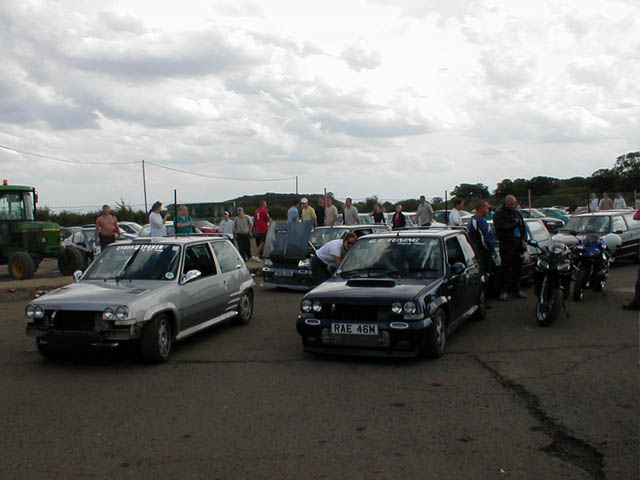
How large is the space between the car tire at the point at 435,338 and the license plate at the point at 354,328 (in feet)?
1.92

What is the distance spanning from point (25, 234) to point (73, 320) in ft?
39.0

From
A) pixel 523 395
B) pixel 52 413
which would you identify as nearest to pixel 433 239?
pixel 523 395

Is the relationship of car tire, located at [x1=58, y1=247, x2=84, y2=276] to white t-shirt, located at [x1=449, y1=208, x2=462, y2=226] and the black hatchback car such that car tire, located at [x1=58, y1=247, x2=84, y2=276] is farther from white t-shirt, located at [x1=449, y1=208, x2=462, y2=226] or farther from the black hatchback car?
the black hatchback car

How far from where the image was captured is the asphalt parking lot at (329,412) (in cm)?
413

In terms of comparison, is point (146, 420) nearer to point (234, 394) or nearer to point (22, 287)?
point (234, 394)

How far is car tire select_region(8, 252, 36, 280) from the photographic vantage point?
16219 mm

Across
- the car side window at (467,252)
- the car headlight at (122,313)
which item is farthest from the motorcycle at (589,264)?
the car headlight at (122,313)

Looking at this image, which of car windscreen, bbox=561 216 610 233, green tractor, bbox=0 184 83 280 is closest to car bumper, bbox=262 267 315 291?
green tractor, bbox=0 184 83 280

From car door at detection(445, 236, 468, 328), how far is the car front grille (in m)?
4.26

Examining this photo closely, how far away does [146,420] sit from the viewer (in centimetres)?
514

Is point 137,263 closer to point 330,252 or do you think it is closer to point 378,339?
point 330,252

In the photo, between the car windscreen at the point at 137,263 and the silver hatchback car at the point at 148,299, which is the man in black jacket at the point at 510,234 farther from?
the car windscreen at the point at 137,263

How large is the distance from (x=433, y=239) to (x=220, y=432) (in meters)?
4.37

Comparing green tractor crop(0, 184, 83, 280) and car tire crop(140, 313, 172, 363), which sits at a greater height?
green tractor crop(0, 184, 83, 280)
